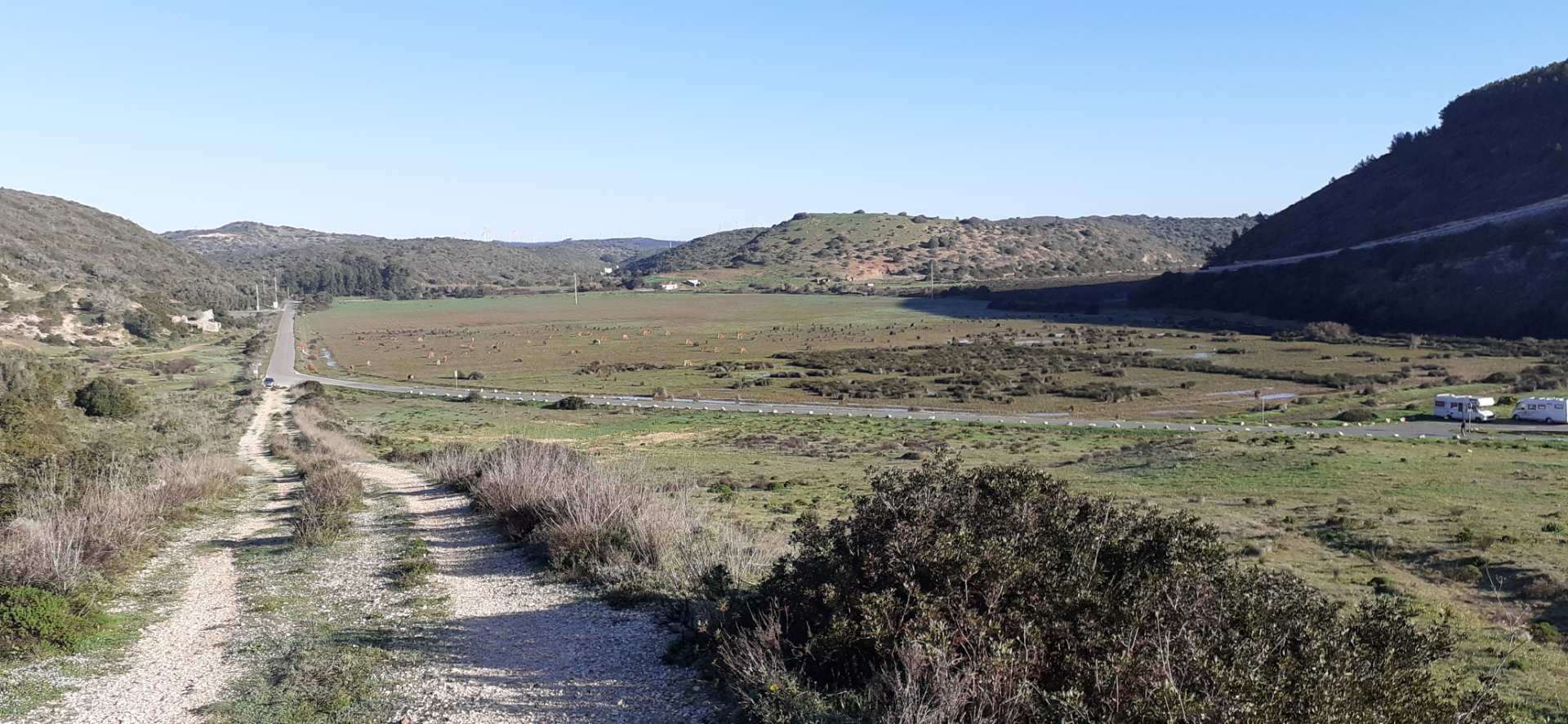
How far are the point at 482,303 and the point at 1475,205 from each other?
146495 mm

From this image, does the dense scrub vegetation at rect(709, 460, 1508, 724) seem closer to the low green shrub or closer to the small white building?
the low green shrub

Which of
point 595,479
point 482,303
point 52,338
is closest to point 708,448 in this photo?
point 595,479

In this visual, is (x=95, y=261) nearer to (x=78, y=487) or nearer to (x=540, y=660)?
(x=78, y=487)

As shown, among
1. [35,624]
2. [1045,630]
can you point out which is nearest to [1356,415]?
[1045,630]

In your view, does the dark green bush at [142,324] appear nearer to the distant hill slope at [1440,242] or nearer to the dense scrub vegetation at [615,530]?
the dense scrub vegetation at [615,530]

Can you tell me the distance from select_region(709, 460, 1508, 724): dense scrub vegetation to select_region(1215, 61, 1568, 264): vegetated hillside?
131098 millimetres

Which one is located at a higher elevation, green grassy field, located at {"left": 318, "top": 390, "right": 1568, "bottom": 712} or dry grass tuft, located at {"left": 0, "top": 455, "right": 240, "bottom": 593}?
dry grass tuft, located at {"left": 0, "top": 455, "right": 240, "bottom": 593}

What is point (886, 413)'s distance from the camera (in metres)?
59.7

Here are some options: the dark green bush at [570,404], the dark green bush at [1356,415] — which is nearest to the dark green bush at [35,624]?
the dark green bush at [570,404]

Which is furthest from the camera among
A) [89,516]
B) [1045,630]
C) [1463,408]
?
[1463,408]

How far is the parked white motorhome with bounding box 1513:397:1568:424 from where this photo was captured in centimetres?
4972

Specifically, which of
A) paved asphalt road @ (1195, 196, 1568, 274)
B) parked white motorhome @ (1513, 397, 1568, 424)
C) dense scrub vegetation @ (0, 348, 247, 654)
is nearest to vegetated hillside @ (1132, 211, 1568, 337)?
paved asphalt road @ (1195, 196, 1568, 274)

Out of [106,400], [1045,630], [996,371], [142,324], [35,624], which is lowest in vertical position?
[996,371]

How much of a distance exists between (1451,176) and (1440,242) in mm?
23614
